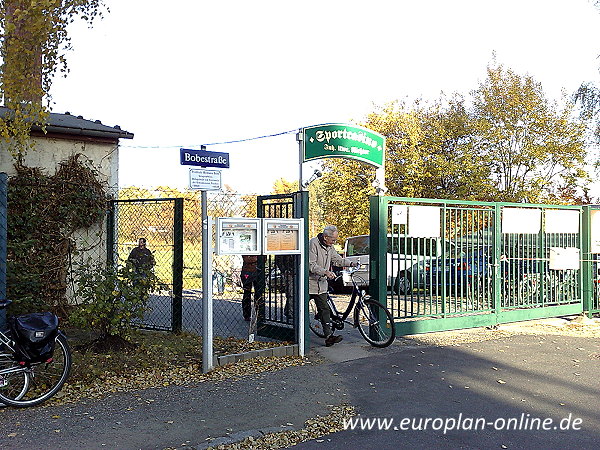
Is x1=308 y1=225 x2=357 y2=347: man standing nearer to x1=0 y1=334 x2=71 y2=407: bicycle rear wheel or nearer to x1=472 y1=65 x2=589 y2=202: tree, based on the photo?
x1=0 y1=334 x2=71 y2=407: bicycle rear wheel

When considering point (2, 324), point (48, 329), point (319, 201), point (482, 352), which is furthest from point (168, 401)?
point (319, 201)

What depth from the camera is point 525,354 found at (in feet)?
27.8

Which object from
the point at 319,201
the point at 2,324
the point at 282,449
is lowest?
the point at 282,449

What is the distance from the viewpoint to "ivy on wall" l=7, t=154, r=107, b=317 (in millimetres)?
9234

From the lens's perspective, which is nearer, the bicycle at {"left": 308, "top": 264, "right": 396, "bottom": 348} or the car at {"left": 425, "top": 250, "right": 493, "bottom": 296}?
the bicycle at {"left": 308, "top": 264, "right": 396, "bottom": 348}

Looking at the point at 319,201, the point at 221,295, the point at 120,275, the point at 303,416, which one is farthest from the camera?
the point at 319,201

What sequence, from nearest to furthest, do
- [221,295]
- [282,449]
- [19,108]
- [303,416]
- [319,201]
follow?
[282,449], [303,416], [19,108], [221,295], [319,201]

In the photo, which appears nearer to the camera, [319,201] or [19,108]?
[19,108]

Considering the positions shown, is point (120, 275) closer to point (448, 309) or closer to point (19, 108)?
point (19, 108)

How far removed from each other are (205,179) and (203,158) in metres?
0.24

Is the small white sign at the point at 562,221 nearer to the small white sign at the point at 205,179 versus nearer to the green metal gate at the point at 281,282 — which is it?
the green metal gate at the point at 281,282

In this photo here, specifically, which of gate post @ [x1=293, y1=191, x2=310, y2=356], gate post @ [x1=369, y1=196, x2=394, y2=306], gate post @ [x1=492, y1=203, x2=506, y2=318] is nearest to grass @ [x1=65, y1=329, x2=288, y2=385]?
gate post @ [x1=293, y1=191, x2=310, y2=356]

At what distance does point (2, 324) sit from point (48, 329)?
2.48 feet

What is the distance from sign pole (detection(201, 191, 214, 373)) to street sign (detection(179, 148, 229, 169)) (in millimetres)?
346
